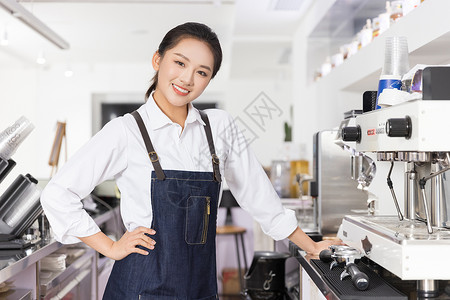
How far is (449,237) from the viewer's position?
1252mm

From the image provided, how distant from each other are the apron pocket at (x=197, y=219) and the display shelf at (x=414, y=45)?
34.2 inches

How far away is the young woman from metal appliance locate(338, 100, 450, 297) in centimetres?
45

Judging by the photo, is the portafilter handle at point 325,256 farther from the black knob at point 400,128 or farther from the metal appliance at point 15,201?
the metal appliance at point 15,201

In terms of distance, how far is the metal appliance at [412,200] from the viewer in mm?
1150

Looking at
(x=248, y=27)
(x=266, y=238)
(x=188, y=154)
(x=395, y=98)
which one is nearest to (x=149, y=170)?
(x=188, y=154)

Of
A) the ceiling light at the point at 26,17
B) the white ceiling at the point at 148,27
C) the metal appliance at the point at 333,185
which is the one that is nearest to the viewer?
the metal appliance at the point at 333,185

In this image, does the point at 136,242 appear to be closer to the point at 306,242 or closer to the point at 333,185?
the point at 306,242

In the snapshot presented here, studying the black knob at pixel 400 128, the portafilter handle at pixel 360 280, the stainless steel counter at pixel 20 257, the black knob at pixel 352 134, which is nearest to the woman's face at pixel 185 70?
the black knob at pixel 352 134

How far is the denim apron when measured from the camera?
59.2 inches

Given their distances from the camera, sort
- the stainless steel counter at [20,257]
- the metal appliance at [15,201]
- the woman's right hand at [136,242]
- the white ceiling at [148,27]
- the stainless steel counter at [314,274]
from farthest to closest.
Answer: the white ceiling at [148,27] < the metal appliance at [15,201] < the stainless steel counter at [20,257] < the woman's right hand at [136,242] < the stainless steel counter at [314,274]

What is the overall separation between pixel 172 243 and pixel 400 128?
692 millimetres

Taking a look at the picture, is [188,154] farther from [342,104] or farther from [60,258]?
[342,104]

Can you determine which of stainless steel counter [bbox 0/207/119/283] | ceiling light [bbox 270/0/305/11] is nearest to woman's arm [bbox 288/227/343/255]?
stainless steel counter [bbox 0/207/119/283]

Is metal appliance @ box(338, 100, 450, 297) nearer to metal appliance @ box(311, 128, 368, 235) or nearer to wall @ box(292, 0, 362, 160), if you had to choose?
metal appliance @ box(311, 128, 368, 235)
